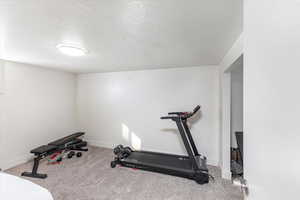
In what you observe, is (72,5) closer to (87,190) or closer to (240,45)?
(240,45)

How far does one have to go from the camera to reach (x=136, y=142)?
3.37 metres

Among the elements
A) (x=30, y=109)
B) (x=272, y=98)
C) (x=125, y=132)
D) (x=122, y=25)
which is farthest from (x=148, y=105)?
(x=272, y=98)

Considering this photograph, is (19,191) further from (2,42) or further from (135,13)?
(2,42)

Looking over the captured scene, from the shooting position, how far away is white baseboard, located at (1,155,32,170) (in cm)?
245

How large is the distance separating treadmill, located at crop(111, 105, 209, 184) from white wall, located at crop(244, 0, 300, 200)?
5.89 ft

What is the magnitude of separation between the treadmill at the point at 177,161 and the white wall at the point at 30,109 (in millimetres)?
1951

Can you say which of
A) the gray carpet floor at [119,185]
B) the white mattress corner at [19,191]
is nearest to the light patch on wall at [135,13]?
the white mattress corner at [19,191]

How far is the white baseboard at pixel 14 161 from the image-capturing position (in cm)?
245

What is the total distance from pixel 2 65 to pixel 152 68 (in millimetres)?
3003

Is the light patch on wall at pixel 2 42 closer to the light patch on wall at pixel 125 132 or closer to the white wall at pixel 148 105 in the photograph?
the white wall at pixel 148 105

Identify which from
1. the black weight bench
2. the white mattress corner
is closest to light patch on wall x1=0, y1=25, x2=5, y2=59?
the white mattress corner

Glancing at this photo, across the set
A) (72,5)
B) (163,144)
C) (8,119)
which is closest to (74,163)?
(8,119)

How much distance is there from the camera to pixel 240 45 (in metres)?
1.43

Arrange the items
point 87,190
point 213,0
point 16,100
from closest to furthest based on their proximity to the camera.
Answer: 1. point 213,0
2. point 87,190
3. point 16,100
